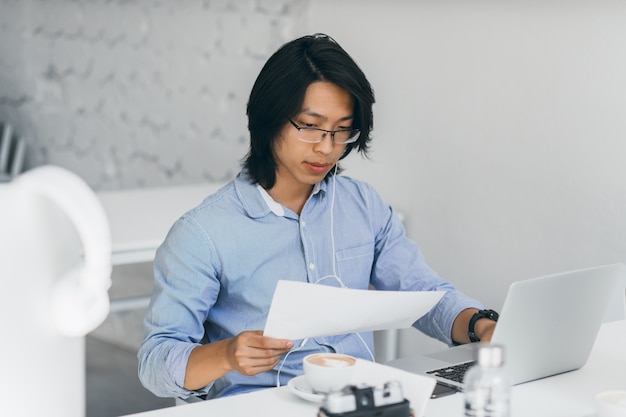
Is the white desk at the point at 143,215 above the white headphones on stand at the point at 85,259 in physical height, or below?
below

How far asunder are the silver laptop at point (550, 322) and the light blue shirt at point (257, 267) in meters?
0.27

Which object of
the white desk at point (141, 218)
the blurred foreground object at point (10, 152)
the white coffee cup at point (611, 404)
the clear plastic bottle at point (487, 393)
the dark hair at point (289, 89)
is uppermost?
the dark hair at point (289, 89)

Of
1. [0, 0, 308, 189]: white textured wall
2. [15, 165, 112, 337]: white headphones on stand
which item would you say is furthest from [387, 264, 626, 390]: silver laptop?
[0, 0, 308, 189]: white textured wall

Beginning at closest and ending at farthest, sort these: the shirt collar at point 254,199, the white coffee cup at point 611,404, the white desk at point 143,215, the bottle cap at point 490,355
→ the bottle cap at point 490,355, the white coffee cup at point 611,404, the shirt collar at point 254,199, the white desk at point 143,215

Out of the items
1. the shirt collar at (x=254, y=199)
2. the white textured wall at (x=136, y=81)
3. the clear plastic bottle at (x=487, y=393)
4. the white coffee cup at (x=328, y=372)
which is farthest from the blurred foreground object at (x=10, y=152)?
the clear plastic bottle at (x=487, y=393)

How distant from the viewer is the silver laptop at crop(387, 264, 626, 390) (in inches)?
47.3

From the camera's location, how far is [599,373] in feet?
4.55

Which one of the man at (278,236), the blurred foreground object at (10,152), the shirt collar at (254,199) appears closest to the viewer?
the man at (278,236)

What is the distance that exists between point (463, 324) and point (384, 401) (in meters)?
0.72

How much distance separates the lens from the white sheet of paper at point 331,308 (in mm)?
1161

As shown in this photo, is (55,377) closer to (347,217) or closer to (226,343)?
(226,343)

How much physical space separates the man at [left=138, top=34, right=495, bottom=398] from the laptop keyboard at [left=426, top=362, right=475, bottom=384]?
12 cm

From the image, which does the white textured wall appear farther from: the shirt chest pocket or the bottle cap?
the bottle cap

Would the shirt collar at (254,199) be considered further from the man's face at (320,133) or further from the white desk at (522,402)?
the white desk at (522,402)
